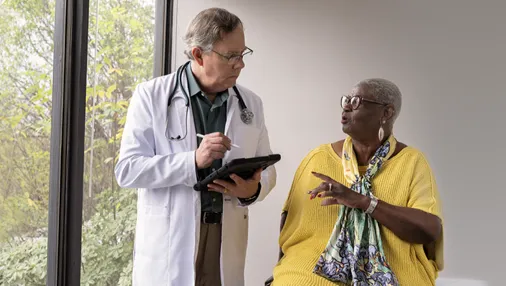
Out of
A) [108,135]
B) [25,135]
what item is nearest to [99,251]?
[108,135]

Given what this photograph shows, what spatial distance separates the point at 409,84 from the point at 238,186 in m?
1.79

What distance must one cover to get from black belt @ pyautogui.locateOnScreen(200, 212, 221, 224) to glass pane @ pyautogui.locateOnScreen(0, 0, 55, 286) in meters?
0.63

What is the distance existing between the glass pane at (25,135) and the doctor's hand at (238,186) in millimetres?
682

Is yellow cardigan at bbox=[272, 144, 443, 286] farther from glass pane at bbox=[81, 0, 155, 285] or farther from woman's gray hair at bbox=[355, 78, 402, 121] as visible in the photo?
glass pane at bbox=[81, 0, 155, 285]

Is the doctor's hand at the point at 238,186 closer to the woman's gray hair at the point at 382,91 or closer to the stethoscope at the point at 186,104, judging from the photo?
the stethoscope at the point at 186,104

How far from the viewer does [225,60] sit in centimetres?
221

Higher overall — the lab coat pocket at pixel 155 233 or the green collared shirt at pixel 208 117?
the green collared shirt at pixel 208 117

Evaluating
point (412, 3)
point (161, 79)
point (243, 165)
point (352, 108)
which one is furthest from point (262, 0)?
point (243, 165)

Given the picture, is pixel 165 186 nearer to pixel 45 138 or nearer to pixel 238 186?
pixel 238 186

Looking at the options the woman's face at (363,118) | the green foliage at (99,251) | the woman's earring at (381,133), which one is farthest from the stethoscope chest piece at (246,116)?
the green foliage at (99,251)

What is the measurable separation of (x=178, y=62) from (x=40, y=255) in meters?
1.75

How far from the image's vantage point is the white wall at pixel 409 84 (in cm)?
350

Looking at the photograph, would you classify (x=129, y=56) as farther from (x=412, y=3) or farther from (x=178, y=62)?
(x=412, y=3)

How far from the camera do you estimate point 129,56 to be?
3.12 meters
